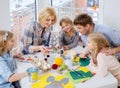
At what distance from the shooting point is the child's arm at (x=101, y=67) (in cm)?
161

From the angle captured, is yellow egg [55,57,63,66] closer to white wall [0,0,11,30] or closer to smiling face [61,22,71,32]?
smiling face [61,22,71,32]

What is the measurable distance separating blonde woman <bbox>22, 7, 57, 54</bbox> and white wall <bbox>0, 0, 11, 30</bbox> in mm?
284

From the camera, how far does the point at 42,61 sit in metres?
1.80

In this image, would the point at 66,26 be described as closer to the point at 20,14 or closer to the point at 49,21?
the point at 49,21

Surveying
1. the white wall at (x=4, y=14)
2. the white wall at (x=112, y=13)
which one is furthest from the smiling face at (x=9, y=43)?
the white wall at (x=112, y=13)

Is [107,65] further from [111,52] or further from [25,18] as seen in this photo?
[25,18]

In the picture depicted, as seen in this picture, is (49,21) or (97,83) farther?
(49,21)

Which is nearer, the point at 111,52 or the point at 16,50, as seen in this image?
the point at 111,52

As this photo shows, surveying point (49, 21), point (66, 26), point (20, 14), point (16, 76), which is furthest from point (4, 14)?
point (16, 76)

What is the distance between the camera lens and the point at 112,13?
2473 mm

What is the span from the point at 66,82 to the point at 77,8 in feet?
4.82

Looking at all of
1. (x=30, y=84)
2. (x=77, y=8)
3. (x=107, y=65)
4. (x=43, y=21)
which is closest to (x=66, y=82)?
(x=30, y=84)

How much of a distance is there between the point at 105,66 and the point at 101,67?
3 cm

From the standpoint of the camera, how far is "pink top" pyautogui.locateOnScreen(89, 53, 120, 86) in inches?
63.9
